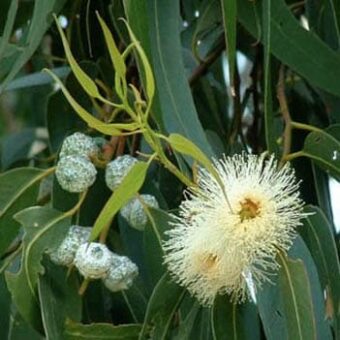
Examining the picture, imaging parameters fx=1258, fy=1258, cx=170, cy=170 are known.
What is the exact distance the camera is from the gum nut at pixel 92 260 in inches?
45.5

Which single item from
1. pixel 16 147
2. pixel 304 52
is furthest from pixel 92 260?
pixel 16 147

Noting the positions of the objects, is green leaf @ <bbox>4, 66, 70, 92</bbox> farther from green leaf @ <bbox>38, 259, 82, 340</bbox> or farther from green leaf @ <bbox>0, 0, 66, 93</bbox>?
green leaf @ <bbox>38, 259, 82, 340</bbox>

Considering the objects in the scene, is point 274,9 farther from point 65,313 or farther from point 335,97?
point 65,313

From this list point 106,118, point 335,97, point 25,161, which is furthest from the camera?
point 25,161

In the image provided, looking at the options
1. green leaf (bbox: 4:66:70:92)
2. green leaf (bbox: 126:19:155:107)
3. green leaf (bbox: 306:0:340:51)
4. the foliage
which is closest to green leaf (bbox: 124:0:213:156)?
the foliage

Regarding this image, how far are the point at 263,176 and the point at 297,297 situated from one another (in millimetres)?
115

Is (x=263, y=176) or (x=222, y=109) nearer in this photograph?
(x=263, y=176)

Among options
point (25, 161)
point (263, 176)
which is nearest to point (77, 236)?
point (263, 176)

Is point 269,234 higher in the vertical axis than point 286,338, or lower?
higher

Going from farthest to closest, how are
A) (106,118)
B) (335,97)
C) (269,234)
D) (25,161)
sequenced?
(25,161), (335,97), (106,118), (269,234)

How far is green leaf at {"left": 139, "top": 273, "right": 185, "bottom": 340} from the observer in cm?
120

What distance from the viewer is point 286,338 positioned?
1.22m

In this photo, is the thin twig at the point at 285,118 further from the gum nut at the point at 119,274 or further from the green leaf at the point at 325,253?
the gum nut at the point at 119,274

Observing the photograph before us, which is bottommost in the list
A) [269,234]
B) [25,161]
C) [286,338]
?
[286,338]
